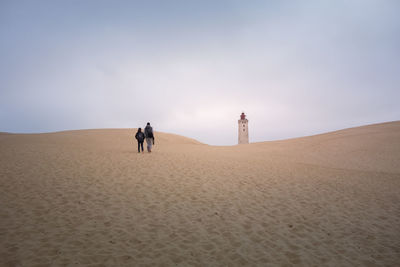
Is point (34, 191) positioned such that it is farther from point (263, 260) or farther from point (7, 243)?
point (263, 260)

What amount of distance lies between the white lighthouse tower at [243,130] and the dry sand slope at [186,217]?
145ft

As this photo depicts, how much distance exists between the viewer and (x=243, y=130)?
191 feet

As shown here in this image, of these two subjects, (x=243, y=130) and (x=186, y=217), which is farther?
(x=243, y=130)

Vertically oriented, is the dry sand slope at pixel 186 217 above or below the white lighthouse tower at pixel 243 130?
below

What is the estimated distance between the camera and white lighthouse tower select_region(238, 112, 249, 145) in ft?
191

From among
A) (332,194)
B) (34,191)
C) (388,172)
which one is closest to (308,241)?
(332,194)

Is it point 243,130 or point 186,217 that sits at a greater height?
point 243,130

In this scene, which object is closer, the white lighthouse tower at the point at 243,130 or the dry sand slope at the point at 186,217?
the dry sand slope at the point at 186,217

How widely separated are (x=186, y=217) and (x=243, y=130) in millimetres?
52836

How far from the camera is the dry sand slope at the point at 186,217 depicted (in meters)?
5.18

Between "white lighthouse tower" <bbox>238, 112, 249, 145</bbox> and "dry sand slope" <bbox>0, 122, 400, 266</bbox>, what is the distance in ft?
145

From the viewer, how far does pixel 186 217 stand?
23.5 ft

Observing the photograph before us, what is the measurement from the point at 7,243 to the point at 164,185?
6031 mm

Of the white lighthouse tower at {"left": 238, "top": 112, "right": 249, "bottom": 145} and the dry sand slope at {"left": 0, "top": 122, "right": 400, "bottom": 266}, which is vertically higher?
the white lighthouse tower at {"left": 238, "top": 112, "right": 249, "bottom": 145}
